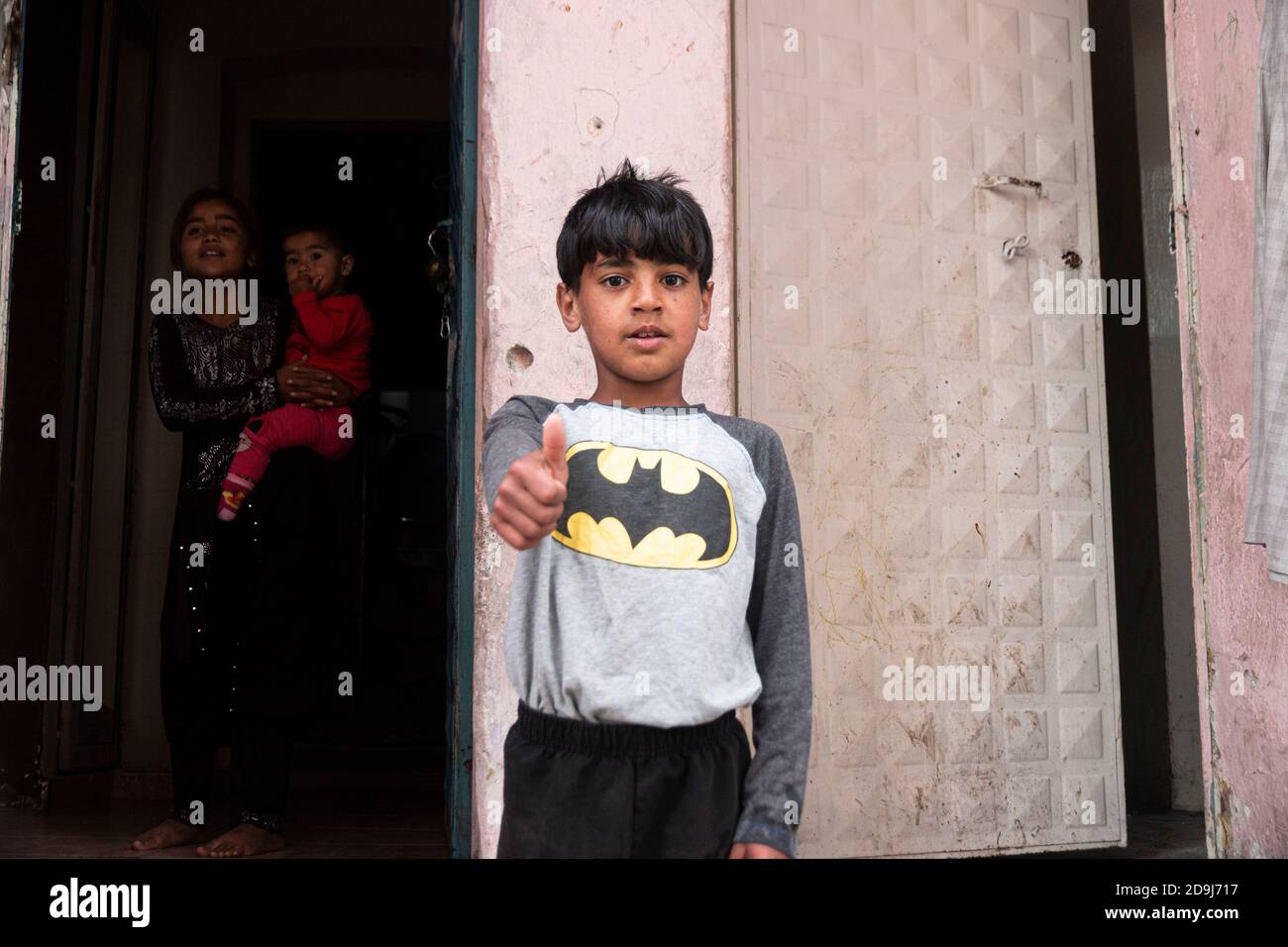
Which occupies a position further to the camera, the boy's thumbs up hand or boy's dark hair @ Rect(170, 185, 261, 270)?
boy's dark hair @ Rect(170, 185, 261, 270)

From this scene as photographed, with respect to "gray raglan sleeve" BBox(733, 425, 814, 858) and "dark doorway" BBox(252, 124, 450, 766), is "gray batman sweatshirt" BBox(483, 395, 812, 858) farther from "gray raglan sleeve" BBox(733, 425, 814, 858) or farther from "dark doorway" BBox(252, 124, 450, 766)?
"dark doorway" BBox(252, 124, 450, 766)

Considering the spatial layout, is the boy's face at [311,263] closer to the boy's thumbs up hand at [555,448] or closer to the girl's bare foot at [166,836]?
the girl's bare foot at [166,836]

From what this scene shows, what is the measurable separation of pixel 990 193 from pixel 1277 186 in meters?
1.15

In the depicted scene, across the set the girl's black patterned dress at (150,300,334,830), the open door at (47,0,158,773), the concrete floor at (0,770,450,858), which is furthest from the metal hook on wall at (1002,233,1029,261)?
the open door at (47,0,158,773)

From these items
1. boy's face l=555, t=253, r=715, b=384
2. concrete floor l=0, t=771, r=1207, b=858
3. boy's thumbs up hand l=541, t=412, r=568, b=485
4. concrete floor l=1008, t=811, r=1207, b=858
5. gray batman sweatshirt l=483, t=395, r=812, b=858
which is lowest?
concrete floor l=1008, t=811, r=1207, b=858

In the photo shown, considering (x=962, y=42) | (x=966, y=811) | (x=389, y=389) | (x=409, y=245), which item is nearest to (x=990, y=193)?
(x=962, y=42)

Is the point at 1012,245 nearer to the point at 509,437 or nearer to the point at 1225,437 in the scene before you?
the point at 1225,437

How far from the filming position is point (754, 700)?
1.77 meters

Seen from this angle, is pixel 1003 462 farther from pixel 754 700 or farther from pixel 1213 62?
pixel 754 700

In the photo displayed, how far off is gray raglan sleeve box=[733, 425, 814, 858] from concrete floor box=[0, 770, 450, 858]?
2084 mm

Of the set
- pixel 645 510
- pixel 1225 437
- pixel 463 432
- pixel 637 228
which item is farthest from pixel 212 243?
pixel 1225 437

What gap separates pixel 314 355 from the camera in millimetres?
3516

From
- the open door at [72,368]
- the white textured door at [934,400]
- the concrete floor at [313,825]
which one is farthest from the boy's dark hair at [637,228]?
the open door at [72,368]

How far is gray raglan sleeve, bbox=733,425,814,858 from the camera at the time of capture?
5.50ft
